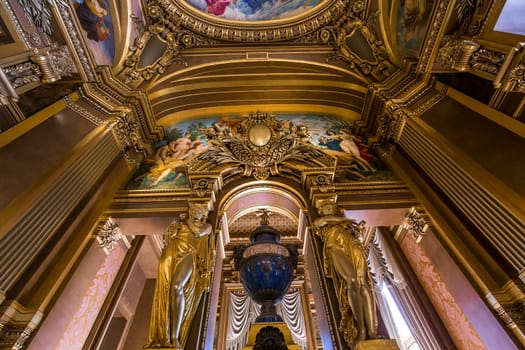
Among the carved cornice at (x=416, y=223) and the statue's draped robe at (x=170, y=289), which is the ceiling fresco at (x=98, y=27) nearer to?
the statue's draped robe at (x=170, y=289)

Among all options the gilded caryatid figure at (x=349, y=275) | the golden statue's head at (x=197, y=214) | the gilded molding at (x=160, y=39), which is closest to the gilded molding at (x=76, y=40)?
the gilded molding at (x=160, y=39)

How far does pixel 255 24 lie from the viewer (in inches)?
342

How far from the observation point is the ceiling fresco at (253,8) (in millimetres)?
8383

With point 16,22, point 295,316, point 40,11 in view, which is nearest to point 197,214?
point 16,22

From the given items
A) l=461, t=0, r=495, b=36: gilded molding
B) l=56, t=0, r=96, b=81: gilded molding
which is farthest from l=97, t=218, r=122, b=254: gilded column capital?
l=461, t=0, r=495, b=36: gilded molding

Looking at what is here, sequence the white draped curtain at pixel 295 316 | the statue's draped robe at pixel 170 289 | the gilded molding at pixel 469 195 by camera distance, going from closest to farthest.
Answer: the statue's draped robe at pixel 170 289
the gilded molding at pixel 469 195
the white draped curtain at pixel 295 316

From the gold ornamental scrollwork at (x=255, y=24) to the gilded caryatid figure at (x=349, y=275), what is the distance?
6193 mm

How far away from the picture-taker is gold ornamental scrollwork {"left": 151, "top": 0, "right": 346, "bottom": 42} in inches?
326

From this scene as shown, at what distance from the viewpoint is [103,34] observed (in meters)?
6.35

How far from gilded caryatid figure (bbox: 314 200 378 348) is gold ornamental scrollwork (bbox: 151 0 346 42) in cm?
619

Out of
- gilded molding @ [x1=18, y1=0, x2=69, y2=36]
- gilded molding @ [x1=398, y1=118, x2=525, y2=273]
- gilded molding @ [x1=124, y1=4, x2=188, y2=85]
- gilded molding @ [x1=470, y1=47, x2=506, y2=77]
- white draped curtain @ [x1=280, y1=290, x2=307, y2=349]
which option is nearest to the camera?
gilded molding @ [x1=398, y1=118, x2=525, y2=273]

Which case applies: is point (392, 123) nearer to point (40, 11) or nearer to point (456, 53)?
point (456, 53)

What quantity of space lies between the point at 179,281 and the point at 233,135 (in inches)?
144

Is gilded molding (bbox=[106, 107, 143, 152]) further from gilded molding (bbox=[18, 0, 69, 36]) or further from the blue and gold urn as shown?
the blue and gold urn
